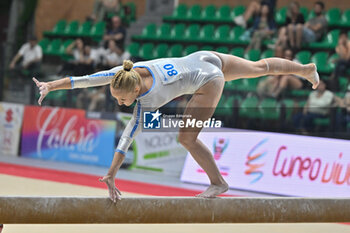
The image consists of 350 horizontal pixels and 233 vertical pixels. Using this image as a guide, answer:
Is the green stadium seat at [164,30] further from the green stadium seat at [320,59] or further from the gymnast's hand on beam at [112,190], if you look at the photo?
the gymnast's hand on beam at [112,190]

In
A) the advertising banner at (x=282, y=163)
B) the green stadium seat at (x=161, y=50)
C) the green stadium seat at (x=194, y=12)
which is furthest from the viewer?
the green stadium seat at (x=194, y=12)

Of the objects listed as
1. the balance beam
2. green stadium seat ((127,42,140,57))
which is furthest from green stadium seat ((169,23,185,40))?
the balance beam

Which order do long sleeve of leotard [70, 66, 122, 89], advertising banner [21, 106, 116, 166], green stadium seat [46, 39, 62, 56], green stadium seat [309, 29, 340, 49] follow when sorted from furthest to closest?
green stadium seat [46, 39, 62, 56] → green stadium seat [309, 29, 340, 49] → advertising banner [21, 106, 116, 166] → long sleeve of leotard [70, 66, 122, 89]

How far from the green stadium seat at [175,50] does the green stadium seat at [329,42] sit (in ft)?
8.06

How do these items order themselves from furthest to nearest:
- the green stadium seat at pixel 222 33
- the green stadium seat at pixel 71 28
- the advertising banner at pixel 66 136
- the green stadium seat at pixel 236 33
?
1. the green stadium seat at pixel 71 28
2. the green stadium seat at pixel 222 33
3. the green stadium seat at pixel 236 33
4. the advertising banner at pixel 66 136

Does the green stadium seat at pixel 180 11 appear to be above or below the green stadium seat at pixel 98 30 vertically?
above

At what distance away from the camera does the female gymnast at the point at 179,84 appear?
3.93 metres

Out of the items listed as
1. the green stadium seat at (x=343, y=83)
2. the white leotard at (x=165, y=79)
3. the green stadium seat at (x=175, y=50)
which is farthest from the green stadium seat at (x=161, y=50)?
the white leotard at (x=165, y=79)

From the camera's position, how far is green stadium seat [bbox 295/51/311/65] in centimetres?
941

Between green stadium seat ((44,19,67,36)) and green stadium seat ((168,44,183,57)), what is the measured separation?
342 centimetres

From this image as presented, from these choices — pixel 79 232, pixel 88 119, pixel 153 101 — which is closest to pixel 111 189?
pixel 153 101

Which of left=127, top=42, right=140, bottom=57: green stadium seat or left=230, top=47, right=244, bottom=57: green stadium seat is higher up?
left=230, top=47, right=244, bottom=57: green stadium seat

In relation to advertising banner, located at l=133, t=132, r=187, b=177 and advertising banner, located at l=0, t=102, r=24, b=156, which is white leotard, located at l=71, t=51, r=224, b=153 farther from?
advertising banner, located at l=0, t=102, r=24, b=156

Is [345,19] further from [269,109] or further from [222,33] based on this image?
[269,109]
